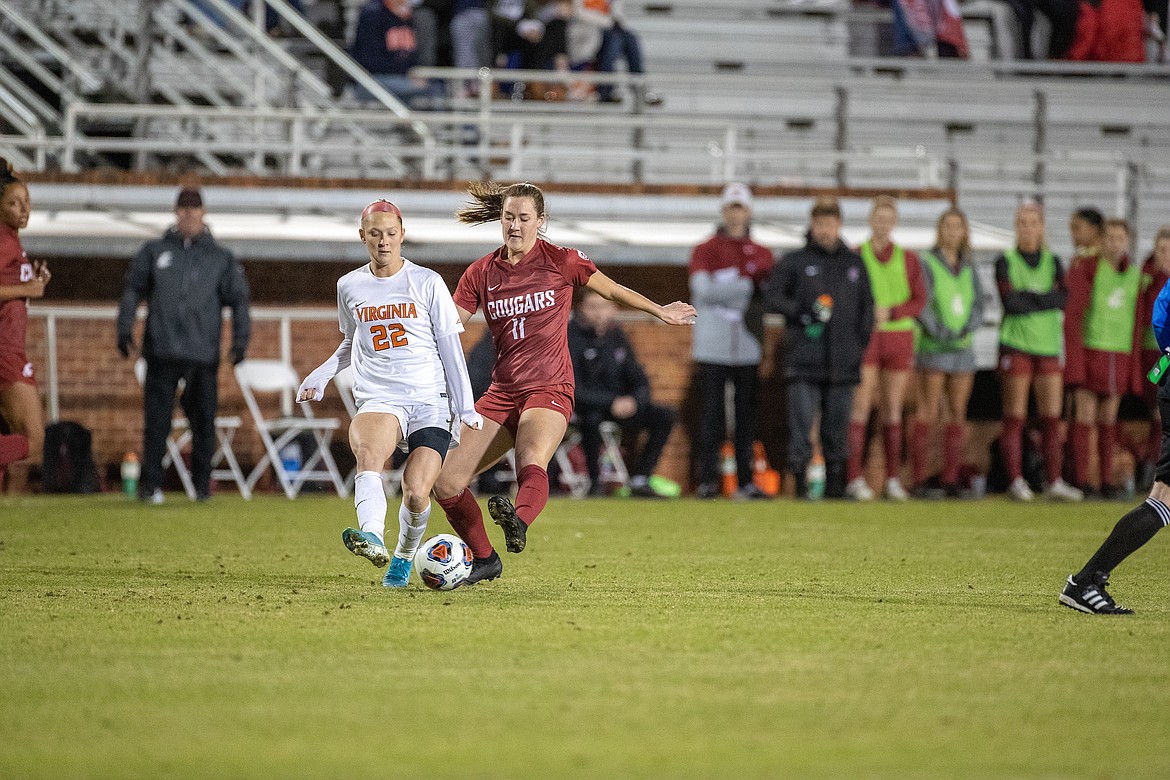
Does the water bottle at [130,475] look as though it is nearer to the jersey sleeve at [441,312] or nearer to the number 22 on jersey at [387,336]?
the number 22 on jersey at [387,336]

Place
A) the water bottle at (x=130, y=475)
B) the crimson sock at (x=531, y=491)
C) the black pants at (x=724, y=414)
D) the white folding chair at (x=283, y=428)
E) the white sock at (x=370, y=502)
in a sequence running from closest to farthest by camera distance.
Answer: the white sock at (x=370, y=502), the crimson sock at (x=531, y=491), the black pants at (x=724, y=414), the white folding chair at (x=283, y=428), the water bottle at (x=130, y=475)

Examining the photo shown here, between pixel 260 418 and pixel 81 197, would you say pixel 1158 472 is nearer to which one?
pixel 260 418

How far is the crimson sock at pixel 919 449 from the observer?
15.2m

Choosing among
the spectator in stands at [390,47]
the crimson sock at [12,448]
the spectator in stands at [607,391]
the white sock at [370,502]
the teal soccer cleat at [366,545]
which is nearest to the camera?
the teal soccer cleat at [366,545]

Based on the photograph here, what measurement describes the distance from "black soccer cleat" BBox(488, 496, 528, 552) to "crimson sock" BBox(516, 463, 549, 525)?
0.26 m

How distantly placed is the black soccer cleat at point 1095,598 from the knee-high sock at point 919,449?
8137 millimetres

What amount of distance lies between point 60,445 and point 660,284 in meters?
6.06

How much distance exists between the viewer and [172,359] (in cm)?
1327

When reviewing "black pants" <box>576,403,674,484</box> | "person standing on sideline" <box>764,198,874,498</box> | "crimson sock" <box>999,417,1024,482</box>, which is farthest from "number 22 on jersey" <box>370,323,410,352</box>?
"crimson sock" <box>999,417,1024,482</box>

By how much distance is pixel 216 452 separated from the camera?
15.9 m

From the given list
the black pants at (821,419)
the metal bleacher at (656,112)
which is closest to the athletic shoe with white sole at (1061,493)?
the black pants at (821,419)

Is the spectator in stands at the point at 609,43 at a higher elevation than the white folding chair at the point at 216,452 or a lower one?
higher

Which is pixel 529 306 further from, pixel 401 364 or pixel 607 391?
pixel 607 391

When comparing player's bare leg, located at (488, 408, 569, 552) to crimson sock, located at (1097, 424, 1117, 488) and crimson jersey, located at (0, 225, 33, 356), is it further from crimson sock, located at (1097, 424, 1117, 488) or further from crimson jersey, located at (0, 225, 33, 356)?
crimson sock, located at (1097, 424, 1117, 488)
